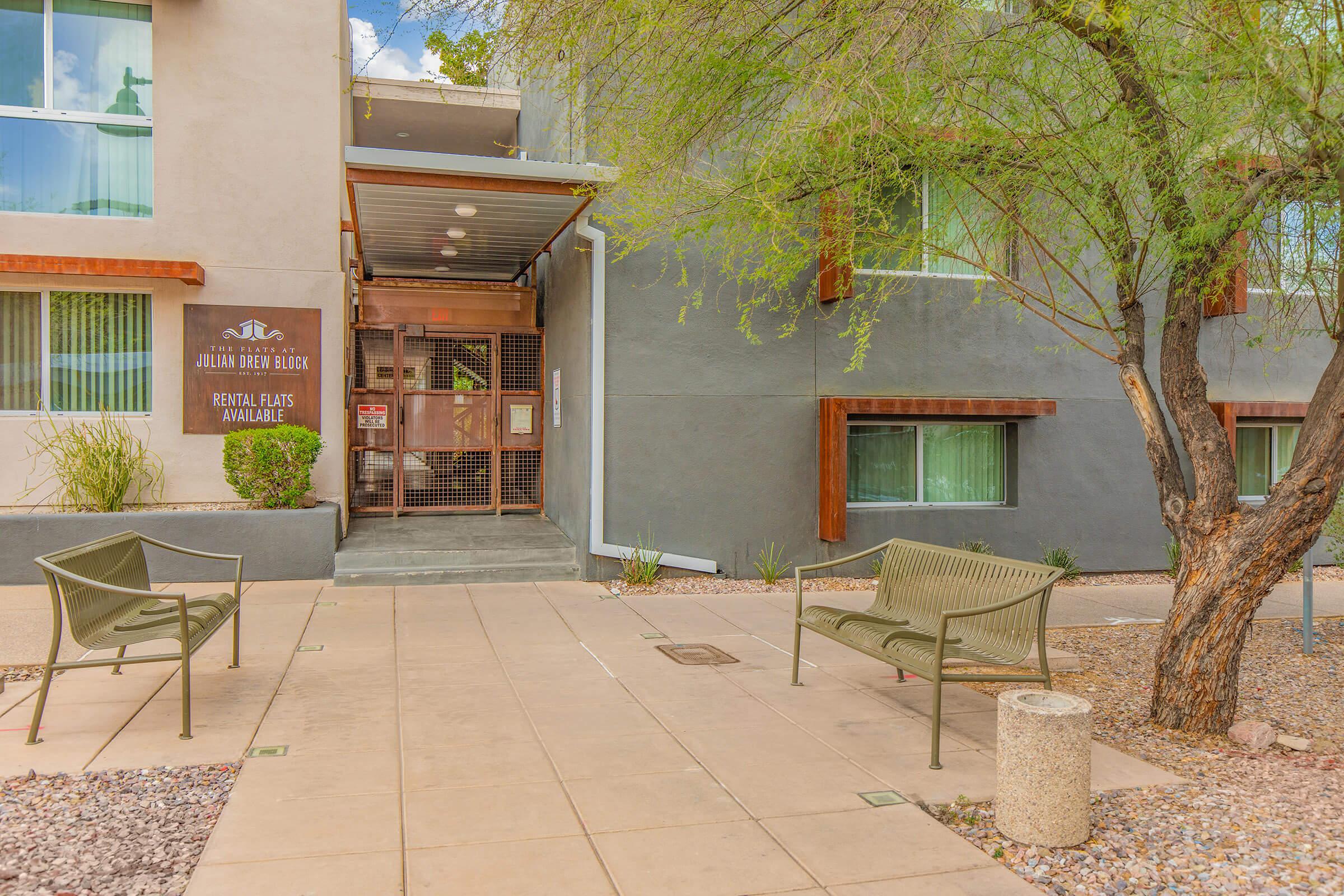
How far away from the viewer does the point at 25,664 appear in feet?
19.6

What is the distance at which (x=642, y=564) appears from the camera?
30.0 feet

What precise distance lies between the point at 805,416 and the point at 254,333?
6.05 meters

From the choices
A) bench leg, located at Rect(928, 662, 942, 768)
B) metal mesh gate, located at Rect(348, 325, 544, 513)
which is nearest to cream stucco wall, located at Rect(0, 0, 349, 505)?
metal mesh gate, located at Rect(348, 325, 544, 513)

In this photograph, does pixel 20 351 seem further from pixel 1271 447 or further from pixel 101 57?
pixel 1271 447

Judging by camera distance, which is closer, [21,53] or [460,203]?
[460,203]

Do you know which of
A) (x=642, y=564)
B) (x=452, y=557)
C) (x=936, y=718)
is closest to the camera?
(x=936, y=718)

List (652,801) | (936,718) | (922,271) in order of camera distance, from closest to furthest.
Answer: (652,801), (936,718), (922,271)

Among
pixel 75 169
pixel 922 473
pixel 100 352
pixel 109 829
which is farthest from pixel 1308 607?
pixel 75 169

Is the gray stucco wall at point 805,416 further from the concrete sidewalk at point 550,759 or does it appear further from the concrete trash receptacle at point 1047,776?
the concrete trash receptacle at point 1047,776

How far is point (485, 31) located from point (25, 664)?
5.00 m

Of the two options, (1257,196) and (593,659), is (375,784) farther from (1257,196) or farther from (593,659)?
(1257,196)

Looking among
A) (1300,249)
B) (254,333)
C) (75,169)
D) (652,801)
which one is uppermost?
(75,169)

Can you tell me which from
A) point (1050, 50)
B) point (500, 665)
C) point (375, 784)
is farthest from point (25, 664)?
point (1050, 50)

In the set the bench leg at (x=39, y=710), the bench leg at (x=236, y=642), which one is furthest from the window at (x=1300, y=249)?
the bench leg at (x=39, y=710)
